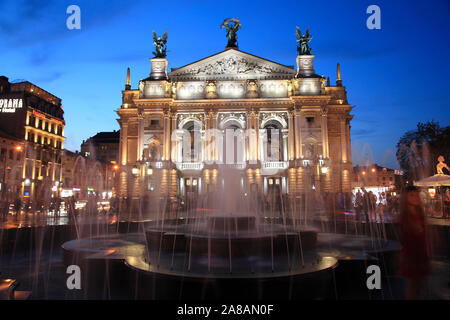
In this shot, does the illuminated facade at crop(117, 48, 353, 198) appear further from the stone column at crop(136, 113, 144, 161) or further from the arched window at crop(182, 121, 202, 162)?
the arched window at crop(182, 121, 202, 162)

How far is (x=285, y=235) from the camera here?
9.41 m

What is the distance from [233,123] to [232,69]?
8.01 m

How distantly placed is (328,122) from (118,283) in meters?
43.4

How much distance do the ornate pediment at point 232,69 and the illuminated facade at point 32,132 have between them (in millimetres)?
26959

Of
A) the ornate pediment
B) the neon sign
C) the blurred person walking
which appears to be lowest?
the blurred person walking

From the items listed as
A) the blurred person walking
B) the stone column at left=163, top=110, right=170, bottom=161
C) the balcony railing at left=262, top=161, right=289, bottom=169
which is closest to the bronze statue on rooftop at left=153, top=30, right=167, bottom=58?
the stone column at left=163, top=110, right=170, bottom=161

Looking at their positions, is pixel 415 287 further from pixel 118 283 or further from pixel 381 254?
pixel 118 283

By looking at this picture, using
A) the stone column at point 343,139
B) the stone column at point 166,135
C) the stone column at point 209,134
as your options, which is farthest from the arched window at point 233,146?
the stone column at point 343,139

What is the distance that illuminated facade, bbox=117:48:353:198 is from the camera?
140 feet

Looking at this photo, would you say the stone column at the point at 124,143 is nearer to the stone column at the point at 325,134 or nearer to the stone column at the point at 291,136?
the stone column at the point at 291,136

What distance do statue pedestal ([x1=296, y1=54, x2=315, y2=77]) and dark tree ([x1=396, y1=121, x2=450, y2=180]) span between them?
16736mm

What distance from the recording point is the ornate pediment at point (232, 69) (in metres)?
45.3

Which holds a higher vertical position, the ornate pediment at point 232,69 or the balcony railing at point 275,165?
the ornate pediment at point 232,69
